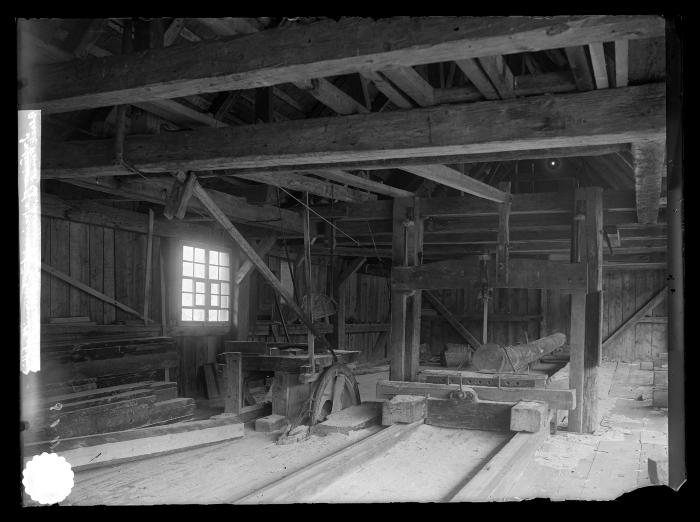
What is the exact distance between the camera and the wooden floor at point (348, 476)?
4.18 m

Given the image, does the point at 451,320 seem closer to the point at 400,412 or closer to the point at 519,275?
the point at 519,275

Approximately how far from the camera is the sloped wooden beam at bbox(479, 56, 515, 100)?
146 inches

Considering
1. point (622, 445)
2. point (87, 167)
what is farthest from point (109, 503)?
point (622, 445)

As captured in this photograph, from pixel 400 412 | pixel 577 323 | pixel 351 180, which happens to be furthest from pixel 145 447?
pixel 577 323

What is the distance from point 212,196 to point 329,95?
2927mm

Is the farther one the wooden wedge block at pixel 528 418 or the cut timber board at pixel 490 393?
the cut timber board at pixel 490 393

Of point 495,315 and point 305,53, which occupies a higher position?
point 305,53

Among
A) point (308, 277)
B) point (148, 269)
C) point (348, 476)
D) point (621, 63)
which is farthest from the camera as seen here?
point (148, 269)

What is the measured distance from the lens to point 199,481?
451cm

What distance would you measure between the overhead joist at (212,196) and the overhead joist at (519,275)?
6.87ft

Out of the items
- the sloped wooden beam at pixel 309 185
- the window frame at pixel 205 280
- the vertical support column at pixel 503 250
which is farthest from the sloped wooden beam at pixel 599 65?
the window frame at pixel 205 280

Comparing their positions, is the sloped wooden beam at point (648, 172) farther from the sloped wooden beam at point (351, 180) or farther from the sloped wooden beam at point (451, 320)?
the sloped wooden beam at point (451, 320)

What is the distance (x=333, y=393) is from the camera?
6891 millimetres

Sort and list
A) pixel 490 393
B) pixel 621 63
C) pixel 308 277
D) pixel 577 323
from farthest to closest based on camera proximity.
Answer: pixel 577 323 < pixel 490 393 < pixel 308 277 < pixel 621 63
